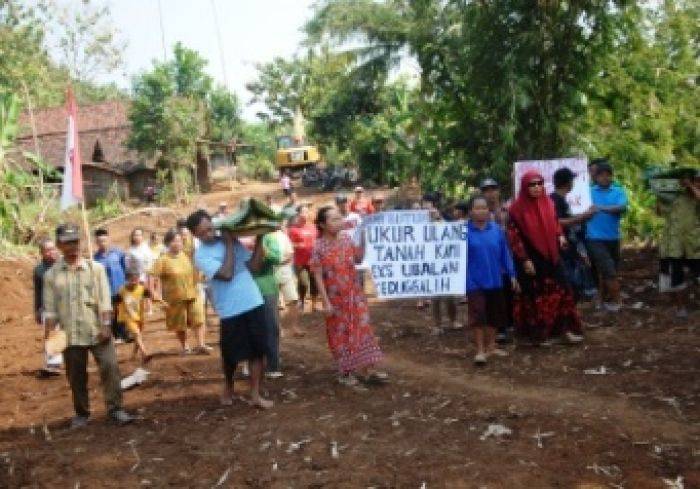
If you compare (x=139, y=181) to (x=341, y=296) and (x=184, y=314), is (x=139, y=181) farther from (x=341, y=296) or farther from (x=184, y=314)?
(x=341, y=296)

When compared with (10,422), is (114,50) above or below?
above

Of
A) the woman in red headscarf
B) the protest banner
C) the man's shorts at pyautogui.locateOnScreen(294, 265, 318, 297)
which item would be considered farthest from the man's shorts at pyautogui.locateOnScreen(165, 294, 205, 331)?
the woman in red headscarf

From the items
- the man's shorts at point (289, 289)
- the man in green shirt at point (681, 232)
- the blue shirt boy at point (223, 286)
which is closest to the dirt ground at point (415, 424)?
the man in green shirt at point (681, 232)

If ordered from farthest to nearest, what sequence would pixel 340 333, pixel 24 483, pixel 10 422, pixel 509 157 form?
pixel 509 157 < pixel 10 422 < pixel 340 333 < pixel 24 483

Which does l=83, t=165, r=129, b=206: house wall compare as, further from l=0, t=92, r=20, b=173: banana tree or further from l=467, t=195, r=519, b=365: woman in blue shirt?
l=467, t=195, r=519, b=365: woman in blue shirt

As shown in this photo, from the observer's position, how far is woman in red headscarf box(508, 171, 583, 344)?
7230 millimetres

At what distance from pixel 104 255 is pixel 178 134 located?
90.3 feet

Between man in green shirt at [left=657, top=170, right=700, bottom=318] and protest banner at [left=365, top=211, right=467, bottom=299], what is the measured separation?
8.40ft

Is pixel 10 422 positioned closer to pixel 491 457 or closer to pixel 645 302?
pixel 491 457

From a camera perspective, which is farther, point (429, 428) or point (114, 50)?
point (114, 50)

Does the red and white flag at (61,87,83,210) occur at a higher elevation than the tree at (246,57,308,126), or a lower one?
lower

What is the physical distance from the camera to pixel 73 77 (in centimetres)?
5153

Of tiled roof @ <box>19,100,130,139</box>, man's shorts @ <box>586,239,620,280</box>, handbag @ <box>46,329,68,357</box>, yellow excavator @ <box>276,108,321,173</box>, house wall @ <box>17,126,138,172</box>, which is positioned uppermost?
tiled roof @ <box>19,100,130,139</box>

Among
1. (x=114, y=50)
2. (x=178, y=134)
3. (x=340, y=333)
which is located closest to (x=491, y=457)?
(x=340, y=333)
